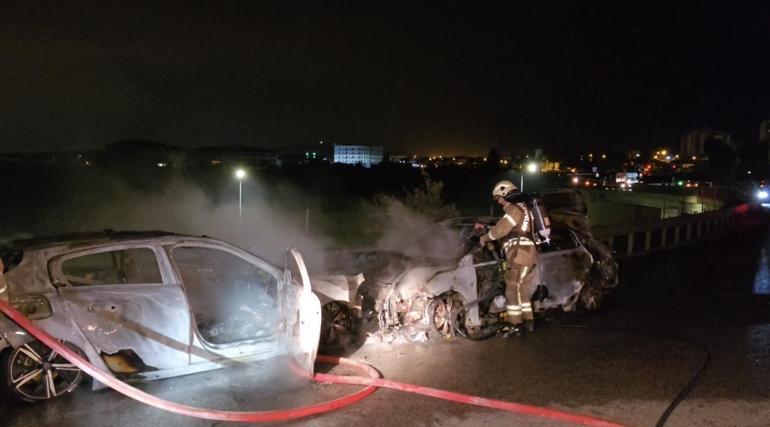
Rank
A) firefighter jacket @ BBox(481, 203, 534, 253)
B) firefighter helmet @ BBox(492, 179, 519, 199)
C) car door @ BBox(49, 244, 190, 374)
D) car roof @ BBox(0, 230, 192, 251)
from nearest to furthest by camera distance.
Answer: car door @ BBox(49, 244, 190, 374)
car roof @ BBox(0, 230, 192, 251)
firefighter jacket @ BBox(481, 203, 534, 253)
firefighter helmet @ BBox(492, 179, 519, 199)

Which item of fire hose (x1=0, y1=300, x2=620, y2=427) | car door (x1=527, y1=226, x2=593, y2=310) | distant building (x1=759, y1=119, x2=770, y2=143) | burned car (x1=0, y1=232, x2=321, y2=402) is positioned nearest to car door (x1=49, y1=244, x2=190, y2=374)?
burned car (x1=0, y1=232, x2=321, y2=402)

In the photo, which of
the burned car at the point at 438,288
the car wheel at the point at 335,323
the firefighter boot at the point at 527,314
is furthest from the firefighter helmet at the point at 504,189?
the car wheel at the point at 335,323

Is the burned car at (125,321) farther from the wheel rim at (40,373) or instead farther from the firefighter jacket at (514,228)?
the firefighter jacket at (514,228)

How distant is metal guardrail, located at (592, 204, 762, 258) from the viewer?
51.3 feet

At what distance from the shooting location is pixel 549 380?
20.1 feet

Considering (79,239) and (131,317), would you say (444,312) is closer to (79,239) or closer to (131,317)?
(131,317)

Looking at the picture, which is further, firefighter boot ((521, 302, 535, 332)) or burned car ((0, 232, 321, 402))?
firefighter boot ((521, 302, 535, 332))

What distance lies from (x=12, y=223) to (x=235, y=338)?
22736mm

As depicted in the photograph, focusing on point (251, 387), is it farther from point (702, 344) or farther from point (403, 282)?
point (702, 344)

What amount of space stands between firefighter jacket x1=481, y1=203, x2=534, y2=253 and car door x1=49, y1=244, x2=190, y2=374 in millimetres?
3710

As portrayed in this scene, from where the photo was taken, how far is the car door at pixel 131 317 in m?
5.24

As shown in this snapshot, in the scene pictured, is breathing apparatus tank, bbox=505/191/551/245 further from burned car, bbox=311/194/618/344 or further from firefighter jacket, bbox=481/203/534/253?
burned car, bbox=311/194/618/344

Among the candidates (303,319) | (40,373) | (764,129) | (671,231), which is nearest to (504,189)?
(303,319)

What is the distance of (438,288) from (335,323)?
1269 millimetres
